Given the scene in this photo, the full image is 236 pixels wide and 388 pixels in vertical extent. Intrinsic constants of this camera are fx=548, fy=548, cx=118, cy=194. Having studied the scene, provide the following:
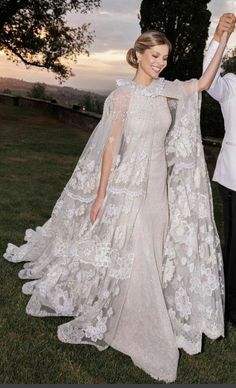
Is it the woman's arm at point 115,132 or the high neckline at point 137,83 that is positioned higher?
the high neckline at point 137,83

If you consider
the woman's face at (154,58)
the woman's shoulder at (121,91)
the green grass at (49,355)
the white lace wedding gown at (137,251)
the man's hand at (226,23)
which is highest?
the man's hand at (226,23)

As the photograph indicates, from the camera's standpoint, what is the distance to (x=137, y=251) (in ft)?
14.6

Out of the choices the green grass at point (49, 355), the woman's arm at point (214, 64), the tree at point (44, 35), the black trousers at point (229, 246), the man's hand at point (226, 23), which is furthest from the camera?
the tree at point (44, 35)

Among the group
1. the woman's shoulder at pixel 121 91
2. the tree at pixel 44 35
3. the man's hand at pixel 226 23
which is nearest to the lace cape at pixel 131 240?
the woman's shoulder at pixel 121 91

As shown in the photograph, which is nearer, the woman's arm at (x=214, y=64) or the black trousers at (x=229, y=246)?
the woman's arm at (x=214, y=64)

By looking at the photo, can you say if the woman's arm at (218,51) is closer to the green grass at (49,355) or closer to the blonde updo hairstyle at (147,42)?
the blonde updo hairstyle at (147,42)

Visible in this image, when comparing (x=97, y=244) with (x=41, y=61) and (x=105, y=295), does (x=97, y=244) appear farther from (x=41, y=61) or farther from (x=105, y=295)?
(x=41, y=61)

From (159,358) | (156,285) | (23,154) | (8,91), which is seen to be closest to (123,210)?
(156,285)

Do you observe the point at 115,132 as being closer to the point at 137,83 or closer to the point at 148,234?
the point at 137,83

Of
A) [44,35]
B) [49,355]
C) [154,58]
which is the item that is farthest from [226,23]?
[44,35]

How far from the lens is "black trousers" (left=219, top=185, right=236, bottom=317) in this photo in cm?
468

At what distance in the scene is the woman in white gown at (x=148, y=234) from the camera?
4375 millimetres

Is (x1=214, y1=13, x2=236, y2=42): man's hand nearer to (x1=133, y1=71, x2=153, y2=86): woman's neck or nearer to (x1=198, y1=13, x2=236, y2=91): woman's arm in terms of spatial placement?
(x1=198, y1=13, x2=236, y2=91): woman's arm

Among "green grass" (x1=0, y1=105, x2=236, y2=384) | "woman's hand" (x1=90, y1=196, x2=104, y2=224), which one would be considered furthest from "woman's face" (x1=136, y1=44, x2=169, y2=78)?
"green grass" (x1=0, y1=105, x2=236, y2=384)
